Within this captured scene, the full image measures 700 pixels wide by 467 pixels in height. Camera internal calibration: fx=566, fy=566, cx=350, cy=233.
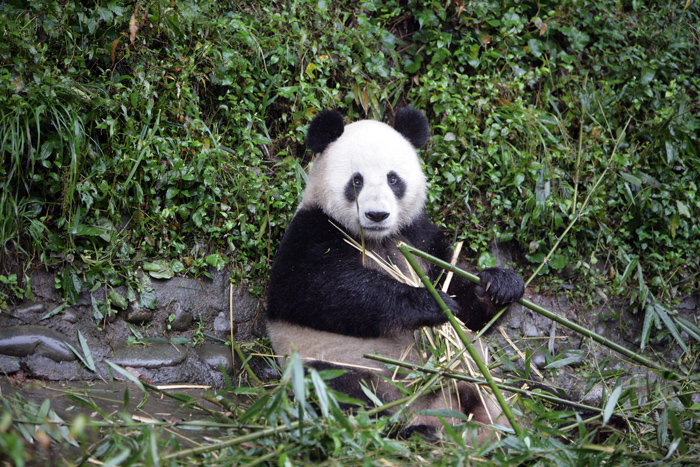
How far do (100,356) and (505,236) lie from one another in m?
3.29

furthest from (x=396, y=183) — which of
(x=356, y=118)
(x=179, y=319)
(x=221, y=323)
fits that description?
(x=179, y=319)

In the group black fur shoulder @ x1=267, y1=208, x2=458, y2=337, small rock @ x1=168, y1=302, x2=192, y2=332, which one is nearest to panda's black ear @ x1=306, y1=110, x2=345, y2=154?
black fur shoulder @ x1=267, y1=208, x2=458, y2=337

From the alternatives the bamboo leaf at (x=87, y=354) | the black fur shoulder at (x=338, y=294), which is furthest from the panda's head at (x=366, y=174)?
the bamboo leaf at (x=87, y=354)

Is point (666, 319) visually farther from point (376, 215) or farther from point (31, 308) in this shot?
point (31, 308)

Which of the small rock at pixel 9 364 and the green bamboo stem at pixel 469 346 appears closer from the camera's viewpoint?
the green bamboo stem at pixel 469 346

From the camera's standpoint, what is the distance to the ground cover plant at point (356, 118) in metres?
3.81

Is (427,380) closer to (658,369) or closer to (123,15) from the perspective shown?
(658,369)

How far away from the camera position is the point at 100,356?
3643 mm

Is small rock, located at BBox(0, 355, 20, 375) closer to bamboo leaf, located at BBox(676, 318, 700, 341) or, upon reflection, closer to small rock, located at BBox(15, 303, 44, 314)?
small rock, located at BBox(15, 303, 44, 314)

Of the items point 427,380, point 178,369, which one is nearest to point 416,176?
point 427,380

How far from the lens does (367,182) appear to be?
11.7 feet

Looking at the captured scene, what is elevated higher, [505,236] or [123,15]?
[123,15]

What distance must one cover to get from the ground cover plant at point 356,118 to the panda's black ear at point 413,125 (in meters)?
0.91

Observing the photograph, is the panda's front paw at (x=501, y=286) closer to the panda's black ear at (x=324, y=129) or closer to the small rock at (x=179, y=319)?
the panda's black ear at (x=324, y=129)
